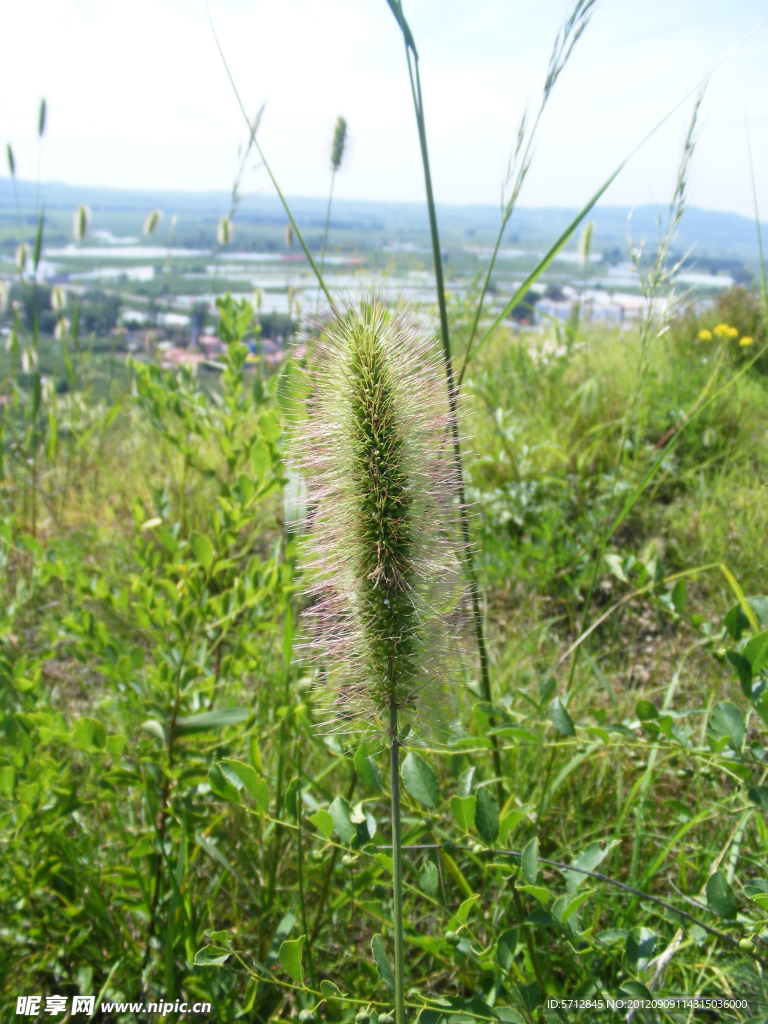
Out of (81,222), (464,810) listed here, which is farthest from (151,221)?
(464,810)

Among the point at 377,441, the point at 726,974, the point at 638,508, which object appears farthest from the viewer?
the point at 638,508

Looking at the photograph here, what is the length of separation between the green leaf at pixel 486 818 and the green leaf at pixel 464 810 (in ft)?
0.09

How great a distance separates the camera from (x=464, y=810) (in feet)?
3.72

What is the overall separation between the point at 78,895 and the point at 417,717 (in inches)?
52.9

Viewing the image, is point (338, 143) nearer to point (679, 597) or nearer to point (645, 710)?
point (679, 597)

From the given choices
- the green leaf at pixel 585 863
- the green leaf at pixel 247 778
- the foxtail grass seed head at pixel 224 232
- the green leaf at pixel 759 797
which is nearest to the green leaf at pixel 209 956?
the green leaf at pixel 247 778

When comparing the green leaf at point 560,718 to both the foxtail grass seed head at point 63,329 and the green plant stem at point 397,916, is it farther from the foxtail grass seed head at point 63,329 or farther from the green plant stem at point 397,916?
the foxtail grass seed head at point 63,329

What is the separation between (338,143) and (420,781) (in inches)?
69.8

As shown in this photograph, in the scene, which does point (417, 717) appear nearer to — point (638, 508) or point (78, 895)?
point (78, 895)

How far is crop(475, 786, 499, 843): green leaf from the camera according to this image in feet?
3.84

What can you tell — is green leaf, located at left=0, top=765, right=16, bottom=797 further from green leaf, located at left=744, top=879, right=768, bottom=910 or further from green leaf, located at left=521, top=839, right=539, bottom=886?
green leaf, located at left=744, top=879, right=768, bottom=910

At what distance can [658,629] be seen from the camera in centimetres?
298

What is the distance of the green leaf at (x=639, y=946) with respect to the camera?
1.17 meters

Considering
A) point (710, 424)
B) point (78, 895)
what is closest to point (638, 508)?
point (710, 424)
